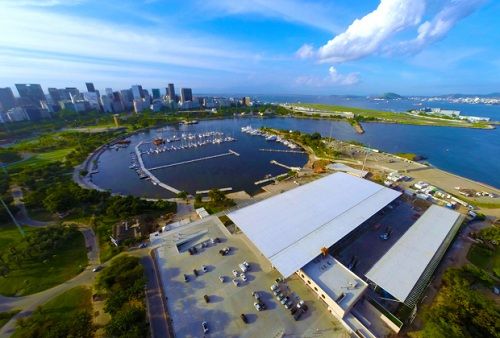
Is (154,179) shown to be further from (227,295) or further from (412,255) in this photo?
(412,255)

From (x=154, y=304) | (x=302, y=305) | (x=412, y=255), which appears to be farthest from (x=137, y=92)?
(x=412, y=255)

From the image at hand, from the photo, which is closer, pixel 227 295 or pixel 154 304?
pixel 154 304

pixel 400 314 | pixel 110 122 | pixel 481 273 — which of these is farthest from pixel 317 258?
pixel 110 122

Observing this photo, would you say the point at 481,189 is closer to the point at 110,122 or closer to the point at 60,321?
the point at 60,321

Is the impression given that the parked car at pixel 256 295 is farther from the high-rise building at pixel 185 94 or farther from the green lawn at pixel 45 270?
the high-rise building at pixel 185 94

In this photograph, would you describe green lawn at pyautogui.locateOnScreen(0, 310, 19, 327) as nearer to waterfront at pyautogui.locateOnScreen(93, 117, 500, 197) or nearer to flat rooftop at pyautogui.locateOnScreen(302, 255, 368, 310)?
waterfront at pyautogui.locateOnScreen(93, 117, 500, 197)

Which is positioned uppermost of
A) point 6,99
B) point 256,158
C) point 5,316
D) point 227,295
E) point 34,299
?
point 6,99
